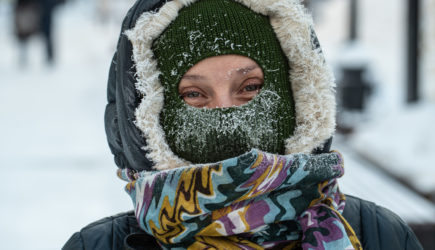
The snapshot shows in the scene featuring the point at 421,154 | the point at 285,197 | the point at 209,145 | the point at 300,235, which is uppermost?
the point at 209,145

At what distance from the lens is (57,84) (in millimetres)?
11352

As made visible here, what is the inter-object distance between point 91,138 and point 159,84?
19.0ft

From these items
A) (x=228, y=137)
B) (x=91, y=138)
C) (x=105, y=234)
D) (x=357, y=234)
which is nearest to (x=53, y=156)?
(x=91, y=138)

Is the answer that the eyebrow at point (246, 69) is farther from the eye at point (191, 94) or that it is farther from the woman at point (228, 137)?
the eye at point (191, 94)

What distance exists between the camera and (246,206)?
1400mm

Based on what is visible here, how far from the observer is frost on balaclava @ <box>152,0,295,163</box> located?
1466 millimetres

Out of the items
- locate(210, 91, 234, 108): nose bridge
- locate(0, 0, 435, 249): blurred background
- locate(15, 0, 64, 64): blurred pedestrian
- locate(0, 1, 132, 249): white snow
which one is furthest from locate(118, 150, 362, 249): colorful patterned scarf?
locate(15, 0, 64, 64): blurred pedestrian

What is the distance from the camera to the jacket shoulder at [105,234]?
1503 mm

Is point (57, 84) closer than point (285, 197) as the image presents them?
No

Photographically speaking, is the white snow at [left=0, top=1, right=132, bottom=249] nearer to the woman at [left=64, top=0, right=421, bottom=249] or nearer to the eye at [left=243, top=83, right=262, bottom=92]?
the woman at [left=64, top=0, right=421, bottom=249]

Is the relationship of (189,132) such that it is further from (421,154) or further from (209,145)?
(421,154)

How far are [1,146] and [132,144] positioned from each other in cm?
563

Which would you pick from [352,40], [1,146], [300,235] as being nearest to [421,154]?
[300,235]

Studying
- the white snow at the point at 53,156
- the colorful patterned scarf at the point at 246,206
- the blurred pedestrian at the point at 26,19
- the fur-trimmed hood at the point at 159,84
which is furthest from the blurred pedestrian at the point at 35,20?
the colorful patterned scarf at the point at 246,206
